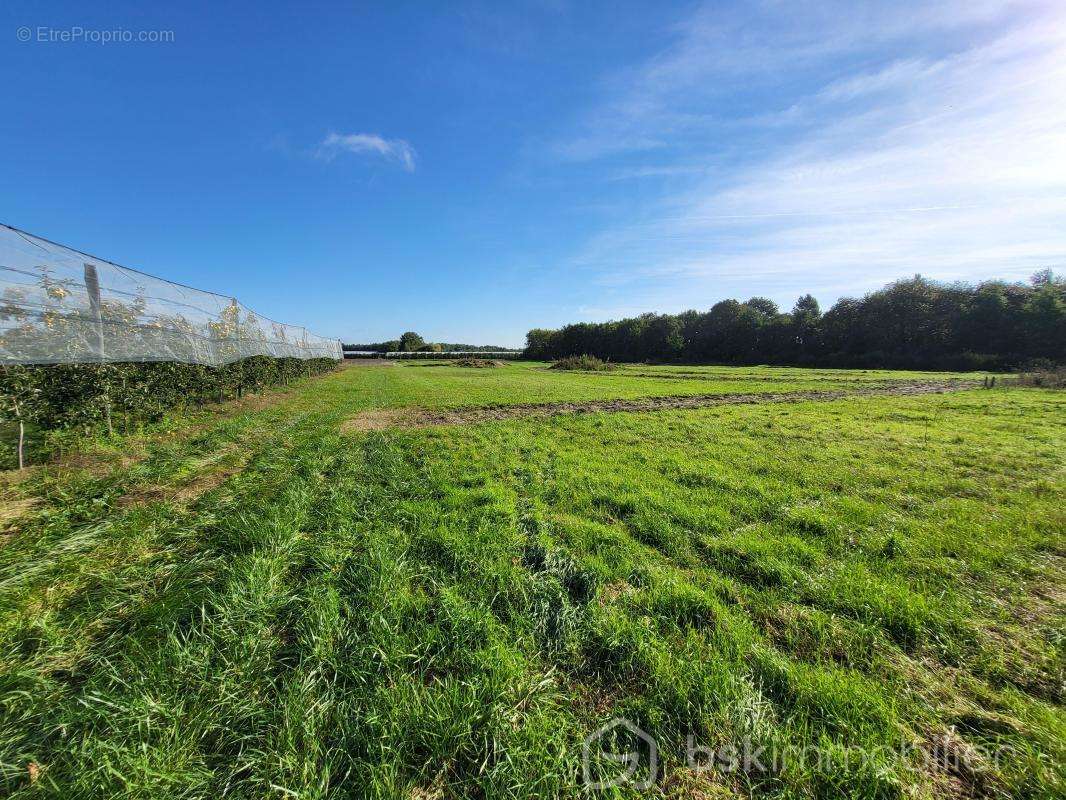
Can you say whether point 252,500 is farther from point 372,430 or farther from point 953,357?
point 953,357

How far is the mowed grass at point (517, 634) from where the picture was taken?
1.82 metres

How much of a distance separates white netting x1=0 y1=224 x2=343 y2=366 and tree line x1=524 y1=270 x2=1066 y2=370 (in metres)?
54.2

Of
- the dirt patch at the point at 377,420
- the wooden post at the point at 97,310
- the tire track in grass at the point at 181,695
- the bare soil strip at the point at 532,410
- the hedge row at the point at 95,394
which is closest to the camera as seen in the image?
the tire track in grass at the point at 181,695

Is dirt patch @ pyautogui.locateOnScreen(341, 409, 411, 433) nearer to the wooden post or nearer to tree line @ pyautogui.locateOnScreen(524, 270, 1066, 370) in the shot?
the wooden post

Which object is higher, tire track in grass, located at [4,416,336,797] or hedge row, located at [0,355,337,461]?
hedge row, located at [0,355,337,461]

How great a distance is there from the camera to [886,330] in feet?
179

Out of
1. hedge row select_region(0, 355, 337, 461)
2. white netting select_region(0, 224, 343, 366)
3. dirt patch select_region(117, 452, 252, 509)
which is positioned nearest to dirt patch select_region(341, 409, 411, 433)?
dirt patch select_region(117, 452, 252, 509)

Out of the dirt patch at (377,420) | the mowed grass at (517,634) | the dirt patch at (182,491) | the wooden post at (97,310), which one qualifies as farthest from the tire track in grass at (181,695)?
the wooden post at (97,310)

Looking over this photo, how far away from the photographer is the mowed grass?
1822 millimetres

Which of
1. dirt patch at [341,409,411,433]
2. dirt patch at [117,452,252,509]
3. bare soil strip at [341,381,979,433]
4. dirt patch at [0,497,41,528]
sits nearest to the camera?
dirt patch at [0,497,41,528]

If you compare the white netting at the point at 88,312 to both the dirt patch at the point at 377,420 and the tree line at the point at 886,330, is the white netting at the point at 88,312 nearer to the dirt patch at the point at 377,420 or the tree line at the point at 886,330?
the dirt patch at the point at 377,420

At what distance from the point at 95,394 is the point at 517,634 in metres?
10.1

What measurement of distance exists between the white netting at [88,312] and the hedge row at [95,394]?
34cm

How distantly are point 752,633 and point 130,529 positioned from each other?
20.5 feet
